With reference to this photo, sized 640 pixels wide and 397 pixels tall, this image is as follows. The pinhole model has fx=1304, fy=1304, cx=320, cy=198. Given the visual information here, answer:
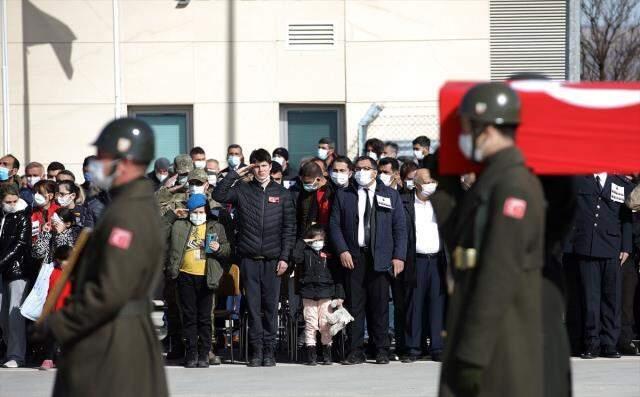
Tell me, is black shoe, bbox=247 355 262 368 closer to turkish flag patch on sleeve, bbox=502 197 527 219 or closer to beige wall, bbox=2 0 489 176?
beige wall, bbox=2 0 489 176

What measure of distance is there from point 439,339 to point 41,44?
32.4 feet

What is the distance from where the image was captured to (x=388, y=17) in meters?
21.8

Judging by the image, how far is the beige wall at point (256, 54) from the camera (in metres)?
21.8

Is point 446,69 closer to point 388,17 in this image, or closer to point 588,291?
point 388,17

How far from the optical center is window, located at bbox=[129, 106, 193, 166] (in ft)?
72.8

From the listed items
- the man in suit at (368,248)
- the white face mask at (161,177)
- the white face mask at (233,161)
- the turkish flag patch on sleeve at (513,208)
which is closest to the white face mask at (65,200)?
the white face mask at (161,177)

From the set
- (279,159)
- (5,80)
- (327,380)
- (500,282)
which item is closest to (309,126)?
(279,159)

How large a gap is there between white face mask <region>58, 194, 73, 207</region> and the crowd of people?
2 centimetres

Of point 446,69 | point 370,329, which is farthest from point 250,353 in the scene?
point 446,69

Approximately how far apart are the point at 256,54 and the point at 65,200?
22.4 feet

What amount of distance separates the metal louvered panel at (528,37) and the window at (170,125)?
5.29 meters

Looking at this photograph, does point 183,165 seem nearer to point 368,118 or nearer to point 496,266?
point 368,118

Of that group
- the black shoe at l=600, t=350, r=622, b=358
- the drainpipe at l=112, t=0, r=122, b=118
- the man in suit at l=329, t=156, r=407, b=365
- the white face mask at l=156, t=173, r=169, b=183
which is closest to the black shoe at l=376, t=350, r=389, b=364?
the man in suit at l=329, t=156, r=407, b=365

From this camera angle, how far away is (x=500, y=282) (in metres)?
6.49
